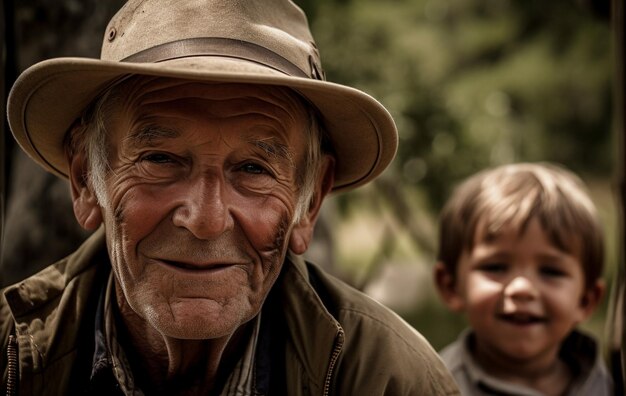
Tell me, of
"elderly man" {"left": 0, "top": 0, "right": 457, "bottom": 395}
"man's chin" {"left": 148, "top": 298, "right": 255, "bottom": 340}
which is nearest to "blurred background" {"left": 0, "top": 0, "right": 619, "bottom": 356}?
"elderly man" {"left": 0, "top": 0, "right": 457, "bottom": 395}

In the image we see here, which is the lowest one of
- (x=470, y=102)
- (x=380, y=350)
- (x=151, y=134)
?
(x=470, y=102)

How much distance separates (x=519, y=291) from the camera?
339 centimetres

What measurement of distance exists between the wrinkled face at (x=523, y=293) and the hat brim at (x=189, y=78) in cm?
98

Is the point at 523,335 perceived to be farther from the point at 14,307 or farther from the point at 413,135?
the point at 413,135

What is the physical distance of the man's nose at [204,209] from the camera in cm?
214

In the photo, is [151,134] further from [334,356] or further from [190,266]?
[334,356]

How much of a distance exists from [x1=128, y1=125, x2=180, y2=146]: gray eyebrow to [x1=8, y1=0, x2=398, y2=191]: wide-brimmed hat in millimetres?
147

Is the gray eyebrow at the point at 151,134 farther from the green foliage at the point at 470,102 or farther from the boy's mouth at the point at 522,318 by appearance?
the green foliage at the point at 470,102

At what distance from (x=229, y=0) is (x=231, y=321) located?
851mm

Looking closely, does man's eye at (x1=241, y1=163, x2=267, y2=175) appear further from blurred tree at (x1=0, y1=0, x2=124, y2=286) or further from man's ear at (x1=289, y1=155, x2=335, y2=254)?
blurred tree at (x1=0, y1=0, x2=124, y2=286)

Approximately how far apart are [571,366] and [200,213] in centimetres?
221

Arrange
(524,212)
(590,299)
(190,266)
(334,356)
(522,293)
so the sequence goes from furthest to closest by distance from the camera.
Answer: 1. (590,299)
2. (524,212)
3. (522,293)
4. (334,356)
5. (190,266)

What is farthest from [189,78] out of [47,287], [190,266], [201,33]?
[47,287]

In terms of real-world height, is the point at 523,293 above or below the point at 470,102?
above
